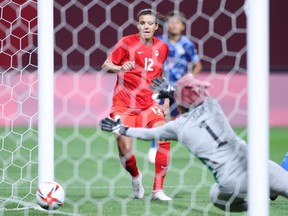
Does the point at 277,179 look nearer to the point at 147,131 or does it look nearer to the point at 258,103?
the point at 258,103

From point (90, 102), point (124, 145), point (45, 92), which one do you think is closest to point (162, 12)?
point (90, 102)

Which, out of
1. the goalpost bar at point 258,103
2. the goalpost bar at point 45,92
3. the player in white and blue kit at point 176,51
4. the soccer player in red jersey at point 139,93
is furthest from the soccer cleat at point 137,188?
the player in white and blue kit at point 176,51

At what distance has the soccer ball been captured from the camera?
4184mm

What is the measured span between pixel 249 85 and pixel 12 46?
14.7 ft

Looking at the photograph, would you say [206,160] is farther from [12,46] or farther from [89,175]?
[12,46]

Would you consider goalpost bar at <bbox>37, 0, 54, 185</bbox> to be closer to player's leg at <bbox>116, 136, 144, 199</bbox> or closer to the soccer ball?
Result: the soccer ball

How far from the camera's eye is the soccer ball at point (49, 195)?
4.18 metres

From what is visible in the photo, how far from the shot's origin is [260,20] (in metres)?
3.51

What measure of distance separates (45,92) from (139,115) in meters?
1.37

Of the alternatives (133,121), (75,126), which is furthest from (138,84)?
(75,126)

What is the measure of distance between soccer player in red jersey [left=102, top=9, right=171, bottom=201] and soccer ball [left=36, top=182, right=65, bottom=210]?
119cm

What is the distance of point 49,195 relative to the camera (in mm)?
4188

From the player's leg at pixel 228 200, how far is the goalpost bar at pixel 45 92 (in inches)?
37.5

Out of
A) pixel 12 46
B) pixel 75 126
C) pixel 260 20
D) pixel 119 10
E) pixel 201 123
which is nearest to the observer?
pixel 260 20
